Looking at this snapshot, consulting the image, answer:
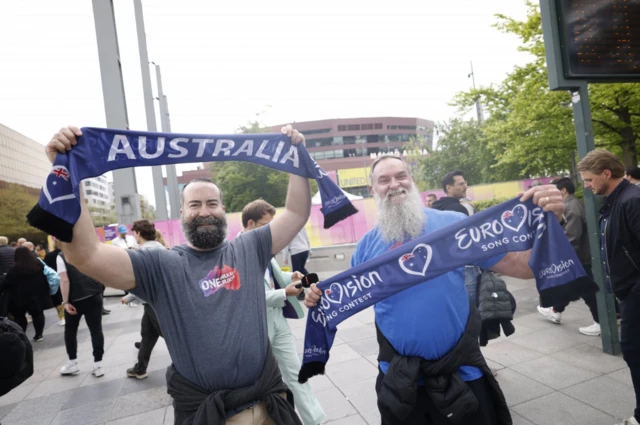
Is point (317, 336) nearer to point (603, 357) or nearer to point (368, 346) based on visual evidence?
point (368, 346)

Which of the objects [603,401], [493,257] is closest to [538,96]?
[603,401]

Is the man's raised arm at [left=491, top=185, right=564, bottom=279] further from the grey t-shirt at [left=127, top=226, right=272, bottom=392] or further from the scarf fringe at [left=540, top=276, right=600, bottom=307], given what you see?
the grey t-shirt at [left=127, top=226, right=272, bottom=392]

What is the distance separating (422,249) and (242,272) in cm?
98

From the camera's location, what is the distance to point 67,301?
5.16m

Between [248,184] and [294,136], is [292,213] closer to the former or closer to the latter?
[294,136]

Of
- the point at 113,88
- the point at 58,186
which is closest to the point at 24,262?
the point at 113,88

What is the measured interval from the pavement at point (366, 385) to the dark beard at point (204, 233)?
7.97ft

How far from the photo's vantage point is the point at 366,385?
13.9 feet

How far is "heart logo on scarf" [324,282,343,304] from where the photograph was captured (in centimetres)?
225

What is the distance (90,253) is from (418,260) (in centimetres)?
164

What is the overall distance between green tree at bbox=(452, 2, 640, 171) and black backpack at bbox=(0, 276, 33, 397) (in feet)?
41.5

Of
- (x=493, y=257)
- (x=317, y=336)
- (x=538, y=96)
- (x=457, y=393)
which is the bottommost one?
(x=457, y=393)

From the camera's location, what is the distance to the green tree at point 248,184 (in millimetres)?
30719

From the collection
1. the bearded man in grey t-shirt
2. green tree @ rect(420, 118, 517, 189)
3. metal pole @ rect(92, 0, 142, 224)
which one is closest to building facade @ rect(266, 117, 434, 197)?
green tree @ rect(420, 118, 517, 189)
